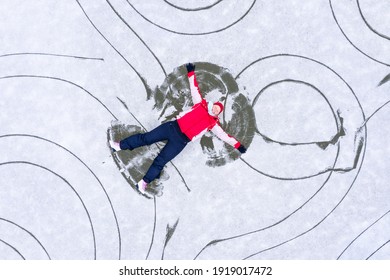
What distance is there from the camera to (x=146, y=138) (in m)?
3.08

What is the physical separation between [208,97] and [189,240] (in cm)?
120

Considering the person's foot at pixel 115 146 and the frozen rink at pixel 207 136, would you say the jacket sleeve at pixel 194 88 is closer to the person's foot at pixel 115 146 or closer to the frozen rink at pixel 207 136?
the frozen rink at pixel 207 136

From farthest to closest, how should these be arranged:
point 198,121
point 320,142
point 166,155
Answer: point 320,142
point 166,155
point 198,121

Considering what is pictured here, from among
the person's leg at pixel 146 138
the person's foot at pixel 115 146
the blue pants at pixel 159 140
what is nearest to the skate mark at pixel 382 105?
the blue pants at pixel 159 140

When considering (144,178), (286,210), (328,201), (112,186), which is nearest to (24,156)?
(112,186)

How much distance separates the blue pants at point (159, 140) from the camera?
299 centimetres

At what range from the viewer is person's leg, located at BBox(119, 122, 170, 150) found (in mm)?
3033

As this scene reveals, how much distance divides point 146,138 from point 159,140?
4.1 inches

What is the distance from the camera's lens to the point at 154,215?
3.26 meters

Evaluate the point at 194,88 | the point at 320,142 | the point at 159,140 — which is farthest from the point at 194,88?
the point at 320,142

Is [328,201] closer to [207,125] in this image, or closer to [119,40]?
[207,125]

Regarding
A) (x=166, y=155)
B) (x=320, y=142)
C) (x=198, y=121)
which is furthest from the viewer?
(x=320, y=142)

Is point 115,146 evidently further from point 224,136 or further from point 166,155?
point 224,136

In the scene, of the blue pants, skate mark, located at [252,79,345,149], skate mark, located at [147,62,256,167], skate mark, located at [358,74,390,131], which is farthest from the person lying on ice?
skate mark, located at [358,74,390,131]
